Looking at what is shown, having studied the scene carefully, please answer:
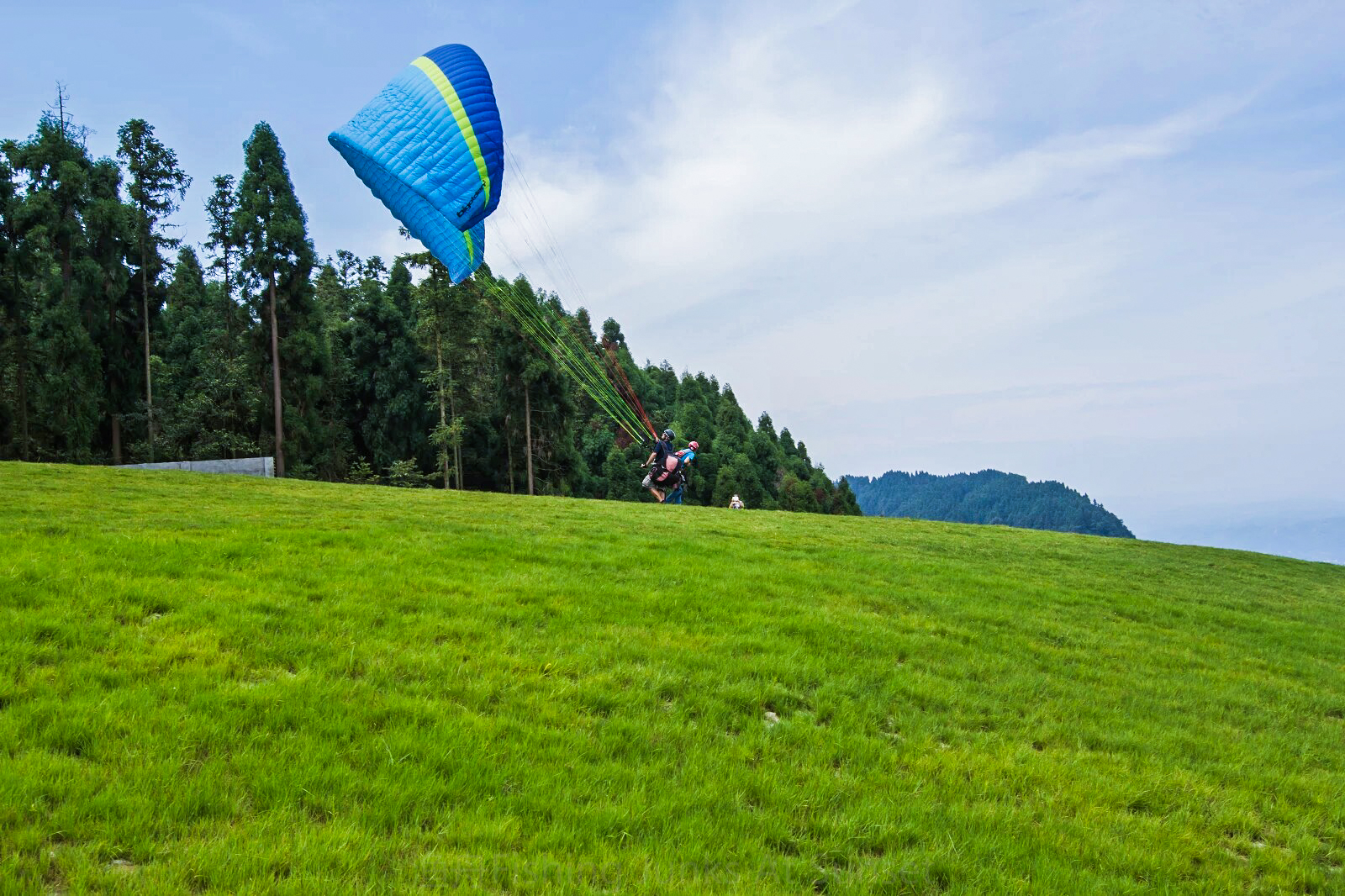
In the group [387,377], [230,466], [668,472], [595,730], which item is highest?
[387,377]

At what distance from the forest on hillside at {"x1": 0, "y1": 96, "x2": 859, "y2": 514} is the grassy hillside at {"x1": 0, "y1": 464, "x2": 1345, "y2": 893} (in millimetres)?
14549

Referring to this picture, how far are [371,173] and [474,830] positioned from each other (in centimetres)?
1593

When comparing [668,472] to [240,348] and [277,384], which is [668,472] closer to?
[277,384]

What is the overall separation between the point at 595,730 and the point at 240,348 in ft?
162

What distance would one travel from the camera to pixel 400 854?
3463 millimetres

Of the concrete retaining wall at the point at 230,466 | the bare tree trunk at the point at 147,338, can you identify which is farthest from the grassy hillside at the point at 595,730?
the bare tree trunk at the point at 147,338

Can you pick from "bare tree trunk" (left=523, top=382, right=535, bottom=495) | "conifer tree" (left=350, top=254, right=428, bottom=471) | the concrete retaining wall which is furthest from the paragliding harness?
"conifer tree" (left=350, top=254, right=428, bottom=471)

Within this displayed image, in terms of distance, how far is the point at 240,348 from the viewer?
4569cm

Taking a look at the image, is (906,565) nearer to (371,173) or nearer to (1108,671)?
(1108,671)

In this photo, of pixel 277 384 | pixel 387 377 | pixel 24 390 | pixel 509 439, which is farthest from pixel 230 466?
pixel 387 377

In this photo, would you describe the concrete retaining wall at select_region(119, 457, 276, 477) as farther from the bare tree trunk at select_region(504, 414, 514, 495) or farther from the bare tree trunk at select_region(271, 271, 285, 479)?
the bare tree trunk at select_region(504, 414, 514, 495)

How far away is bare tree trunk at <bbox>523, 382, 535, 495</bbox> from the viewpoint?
4804cm

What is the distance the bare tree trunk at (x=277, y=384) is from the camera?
114ft

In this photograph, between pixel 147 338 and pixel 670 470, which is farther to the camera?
pixel 147 338
